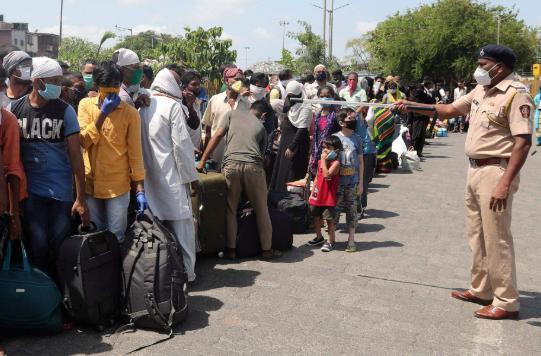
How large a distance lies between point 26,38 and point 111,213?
9996 cm

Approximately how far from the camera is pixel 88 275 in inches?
176

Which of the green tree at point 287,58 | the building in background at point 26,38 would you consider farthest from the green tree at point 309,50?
the building in background at point 26,38

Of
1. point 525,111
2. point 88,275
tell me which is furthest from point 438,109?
point 88,275

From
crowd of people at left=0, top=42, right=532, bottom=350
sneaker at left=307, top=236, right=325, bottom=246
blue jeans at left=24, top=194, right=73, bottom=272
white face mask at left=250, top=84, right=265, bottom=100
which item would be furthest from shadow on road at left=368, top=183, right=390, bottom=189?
blue jeans at left=24, top=194, right=73, bottom=272

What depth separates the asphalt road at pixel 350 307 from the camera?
4.43 metres

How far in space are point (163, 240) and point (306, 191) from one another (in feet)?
12.6

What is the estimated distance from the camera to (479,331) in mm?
4801

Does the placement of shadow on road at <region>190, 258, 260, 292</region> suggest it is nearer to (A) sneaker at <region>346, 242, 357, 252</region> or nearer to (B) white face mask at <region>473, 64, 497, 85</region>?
(A) sneaker at <region>346, 242, 357, 252</region>

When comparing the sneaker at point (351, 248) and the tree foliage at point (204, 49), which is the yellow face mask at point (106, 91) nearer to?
the sneaker at point (351, 248)

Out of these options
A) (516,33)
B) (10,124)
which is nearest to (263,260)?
(10,124)

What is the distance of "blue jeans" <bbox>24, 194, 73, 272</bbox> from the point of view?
4527 millimetres

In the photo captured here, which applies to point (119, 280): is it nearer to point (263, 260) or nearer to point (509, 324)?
point (263, 260)

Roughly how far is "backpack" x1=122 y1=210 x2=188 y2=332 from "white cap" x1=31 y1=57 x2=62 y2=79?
1265 millimetres

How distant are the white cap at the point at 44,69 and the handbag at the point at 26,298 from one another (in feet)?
3.78
